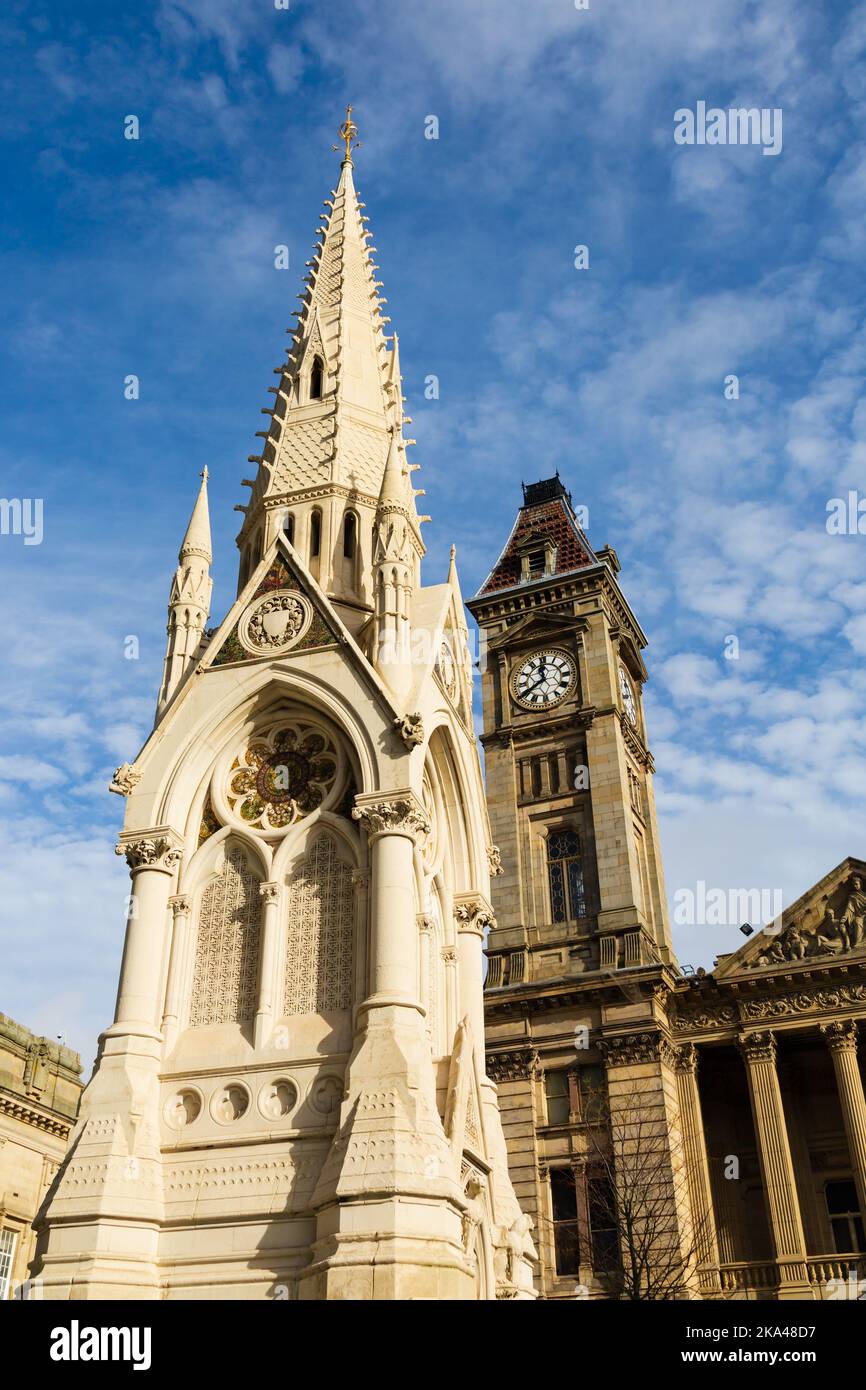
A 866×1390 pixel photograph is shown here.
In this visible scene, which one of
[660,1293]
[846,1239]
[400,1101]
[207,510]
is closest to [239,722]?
[207,510]

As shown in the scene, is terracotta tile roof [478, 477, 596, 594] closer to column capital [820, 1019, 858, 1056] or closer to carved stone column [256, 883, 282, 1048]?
column capital [820, 1019, 858, 1056]

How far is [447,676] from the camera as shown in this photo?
26.8m

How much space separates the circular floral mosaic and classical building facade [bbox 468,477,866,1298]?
780 inches

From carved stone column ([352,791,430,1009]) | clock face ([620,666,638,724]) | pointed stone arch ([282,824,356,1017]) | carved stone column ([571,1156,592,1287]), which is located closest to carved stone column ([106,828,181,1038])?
pointed stone arch ([282,824,356,1017])

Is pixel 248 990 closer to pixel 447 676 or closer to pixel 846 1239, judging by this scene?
pixel 447 676

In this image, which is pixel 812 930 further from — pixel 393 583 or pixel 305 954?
pixel 305 954

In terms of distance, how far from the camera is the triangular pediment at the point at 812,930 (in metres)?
46.5

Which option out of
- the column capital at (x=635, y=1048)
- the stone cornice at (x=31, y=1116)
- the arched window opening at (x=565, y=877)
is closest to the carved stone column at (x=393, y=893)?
the stone cornice at (x=31, y=1116)

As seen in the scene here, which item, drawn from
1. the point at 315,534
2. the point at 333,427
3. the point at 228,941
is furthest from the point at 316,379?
the point at 228,941

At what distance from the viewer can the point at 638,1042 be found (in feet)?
148

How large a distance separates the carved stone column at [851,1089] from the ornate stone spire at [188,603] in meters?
29.5

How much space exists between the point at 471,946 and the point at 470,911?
2.28ft

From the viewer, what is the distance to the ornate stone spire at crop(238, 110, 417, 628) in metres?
27.8
